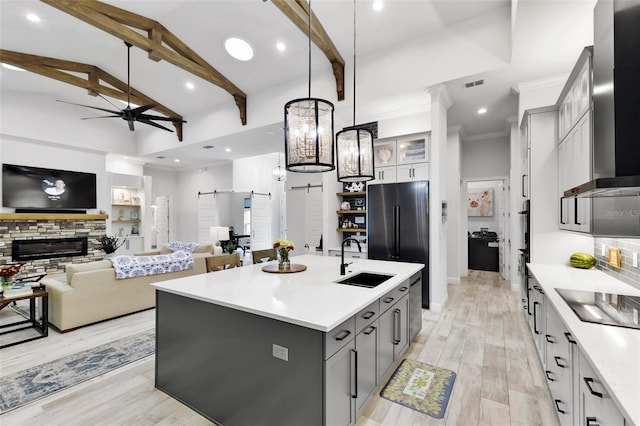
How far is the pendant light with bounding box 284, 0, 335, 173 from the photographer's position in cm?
202

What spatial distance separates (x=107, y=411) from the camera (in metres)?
2.09

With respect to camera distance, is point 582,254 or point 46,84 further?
point 46,84

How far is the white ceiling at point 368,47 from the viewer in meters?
3.24

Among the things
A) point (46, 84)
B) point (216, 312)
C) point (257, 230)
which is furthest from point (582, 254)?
point (46, 84)

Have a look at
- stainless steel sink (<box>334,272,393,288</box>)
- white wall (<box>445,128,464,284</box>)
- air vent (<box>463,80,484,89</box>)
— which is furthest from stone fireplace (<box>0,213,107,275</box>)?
air vent (<box>463,80,484,89</box>)

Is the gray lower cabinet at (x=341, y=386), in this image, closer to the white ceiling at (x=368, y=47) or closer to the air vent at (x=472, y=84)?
the white ceiling at (x=368, y=47)

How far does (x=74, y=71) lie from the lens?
5477mm

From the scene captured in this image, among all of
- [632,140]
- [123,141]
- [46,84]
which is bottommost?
[632,140]

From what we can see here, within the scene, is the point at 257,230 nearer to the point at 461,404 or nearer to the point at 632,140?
the point at 461,404

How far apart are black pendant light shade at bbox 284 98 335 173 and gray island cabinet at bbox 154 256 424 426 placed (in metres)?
0.94

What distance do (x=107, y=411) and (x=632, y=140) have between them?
3733 millimetres

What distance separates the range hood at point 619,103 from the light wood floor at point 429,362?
5.33ft

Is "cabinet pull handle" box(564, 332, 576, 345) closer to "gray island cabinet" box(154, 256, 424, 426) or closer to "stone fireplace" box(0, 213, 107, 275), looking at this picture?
"gray island cabinet" box(154, 256, 424, 426)

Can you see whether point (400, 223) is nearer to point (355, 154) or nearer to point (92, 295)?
Answer: point (355, 154)
